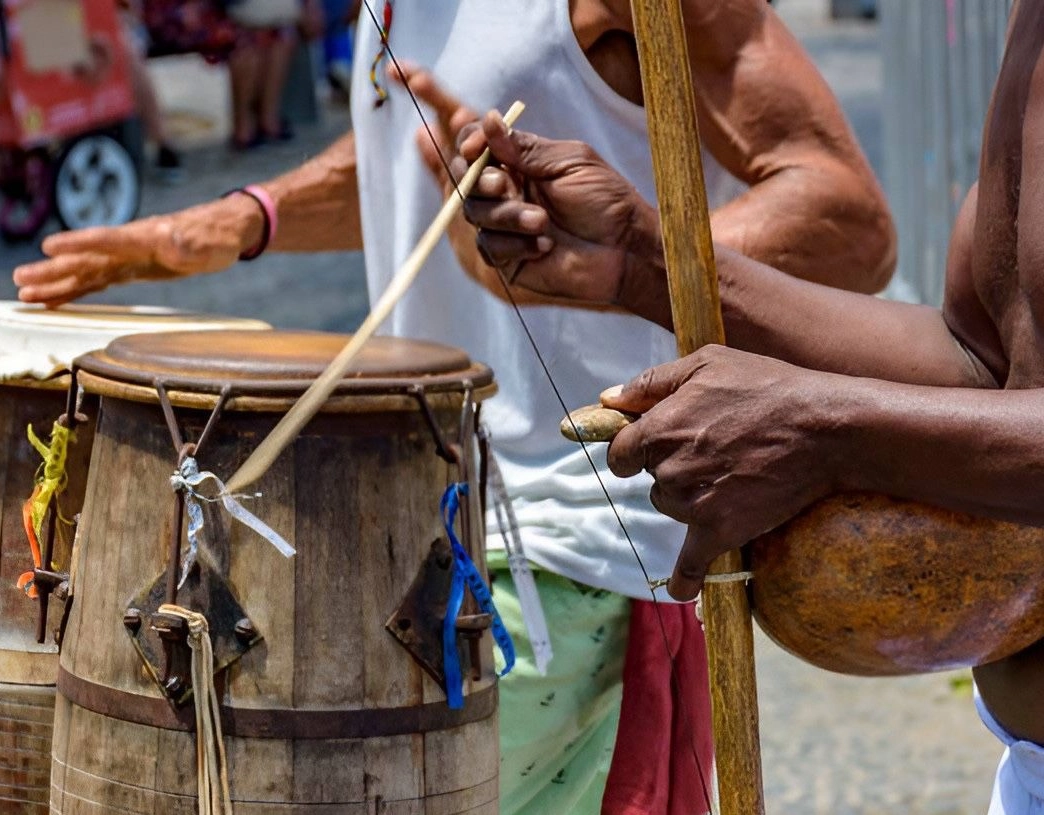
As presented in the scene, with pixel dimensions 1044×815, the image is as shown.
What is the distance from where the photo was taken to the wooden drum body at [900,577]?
4.95 ft

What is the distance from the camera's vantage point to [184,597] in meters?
1.89

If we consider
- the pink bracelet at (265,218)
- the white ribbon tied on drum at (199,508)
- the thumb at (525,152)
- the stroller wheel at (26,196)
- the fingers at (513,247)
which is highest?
the thumb at (525,152)

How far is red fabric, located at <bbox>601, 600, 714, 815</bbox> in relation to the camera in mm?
2514

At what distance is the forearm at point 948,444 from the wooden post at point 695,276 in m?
0.16

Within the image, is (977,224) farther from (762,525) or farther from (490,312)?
(490,312)

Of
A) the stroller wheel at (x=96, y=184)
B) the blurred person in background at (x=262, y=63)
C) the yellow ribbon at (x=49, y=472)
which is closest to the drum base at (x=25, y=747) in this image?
the yellow ribbon at (x=49, y=472)

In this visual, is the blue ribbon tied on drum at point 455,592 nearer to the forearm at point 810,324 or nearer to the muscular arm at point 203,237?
the forearm at point 810,324

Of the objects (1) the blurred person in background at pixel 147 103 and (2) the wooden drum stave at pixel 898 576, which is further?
(1) the blurred person in background at pixel 147 103

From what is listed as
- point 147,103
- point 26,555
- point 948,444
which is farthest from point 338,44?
point 948,444

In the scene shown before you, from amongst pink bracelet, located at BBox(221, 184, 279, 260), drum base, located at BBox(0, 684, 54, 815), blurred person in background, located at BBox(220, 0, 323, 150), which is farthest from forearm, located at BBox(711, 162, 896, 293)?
blurred person in background, located at BBox(220, 0, 323, 150)

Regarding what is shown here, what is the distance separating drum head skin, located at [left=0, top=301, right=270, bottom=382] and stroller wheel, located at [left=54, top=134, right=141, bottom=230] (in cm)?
592

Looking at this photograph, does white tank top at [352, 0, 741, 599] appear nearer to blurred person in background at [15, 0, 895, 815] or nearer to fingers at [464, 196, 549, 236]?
blurred person in background at [15, 0, 895, 815]

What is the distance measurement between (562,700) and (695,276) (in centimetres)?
106

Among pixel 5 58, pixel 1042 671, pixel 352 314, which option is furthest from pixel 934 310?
pixel 5 58
